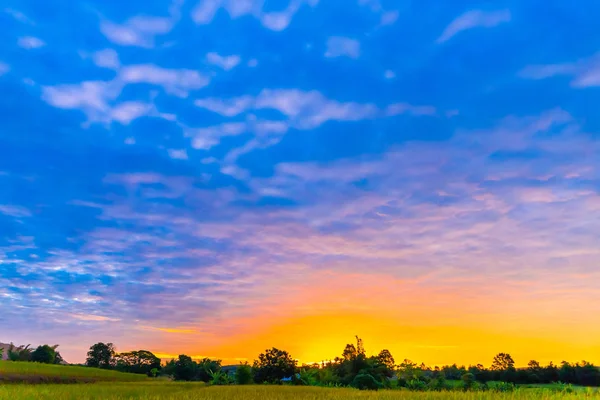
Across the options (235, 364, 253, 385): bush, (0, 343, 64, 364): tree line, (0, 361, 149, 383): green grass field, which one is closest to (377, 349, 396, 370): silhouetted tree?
(235, 364, 253, 385): bush

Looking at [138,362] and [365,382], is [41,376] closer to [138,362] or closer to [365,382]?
[365,382]

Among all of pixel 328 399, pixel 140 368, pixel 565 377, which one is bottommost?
pixel 140 368

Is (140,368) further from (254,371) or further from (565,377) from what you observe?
(565,377)

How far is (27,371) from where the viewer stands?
52.7m

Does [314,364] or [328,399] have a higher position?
[328,399]

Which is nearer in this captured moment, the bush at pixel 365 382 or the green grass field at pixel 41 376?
the green grass field at pixel 41 376

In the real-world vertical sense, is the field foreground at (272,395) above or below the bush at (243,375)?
above

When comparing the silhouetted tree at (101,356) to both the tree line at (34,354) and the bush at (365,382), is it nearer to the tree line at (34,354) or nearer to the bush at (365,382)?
the tree line at (34,354)

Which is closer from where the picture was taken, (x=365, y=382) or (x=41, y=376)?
(x=365, y=382)

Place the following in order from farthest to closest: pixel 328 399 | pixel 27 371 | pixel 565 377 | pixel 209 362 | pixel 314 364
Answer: pixel 209 362, pixel 314 364, pixel 27 371, pixel 565 377, pixel 328 399

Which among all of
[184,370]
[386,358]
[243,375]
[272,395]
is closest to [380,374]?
[386,358]

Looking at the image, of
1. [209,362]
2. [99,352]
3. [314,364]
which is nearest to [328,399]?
[314,364]

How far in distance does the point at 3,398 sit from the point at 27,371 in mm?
39891

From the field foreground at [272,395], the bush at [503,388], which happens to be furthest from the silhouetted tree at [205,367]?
the bush at [503,388]
